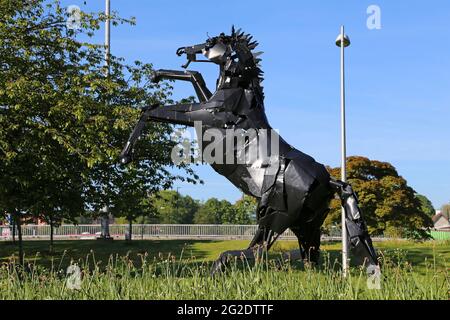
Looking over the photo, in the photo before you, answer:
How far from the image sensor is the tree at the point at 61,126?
38.5 ft

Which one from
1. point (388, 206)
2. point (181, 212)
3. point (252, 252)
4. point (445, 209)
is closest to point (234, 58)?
point (252, 252)

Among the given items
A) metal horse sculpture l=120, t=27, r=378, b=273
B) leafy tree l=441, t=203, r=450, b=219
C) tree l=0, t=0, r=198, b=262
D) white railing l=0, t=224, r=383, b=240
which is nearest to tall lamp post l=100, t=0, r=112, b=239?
tree l=0, t=0, r=198, b=262

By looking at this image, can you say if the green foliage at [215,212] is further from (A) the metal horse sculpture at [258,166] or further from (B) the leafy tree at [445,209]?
(B) the leafy tree at [445,209]

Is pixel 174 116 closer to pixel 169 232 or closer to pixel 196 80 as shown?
pixel 196 80

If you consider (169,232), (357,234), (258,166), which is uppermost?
(258,166)

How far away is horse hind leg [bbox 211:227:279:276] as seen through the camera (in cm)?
624

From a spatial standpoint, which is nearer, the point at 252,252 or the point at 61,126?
the point at 252,252

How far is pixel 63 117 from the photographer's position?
1219 cm

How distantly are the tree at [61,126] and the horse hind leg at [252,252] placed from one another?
18.7ft

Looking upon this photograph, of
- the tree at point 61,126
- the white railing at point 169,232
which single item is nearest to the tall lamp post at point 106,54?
the tree at point 61,126

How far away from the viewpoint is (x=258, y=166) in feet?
21.6

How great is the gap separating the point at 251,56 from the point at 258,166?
1.54 m

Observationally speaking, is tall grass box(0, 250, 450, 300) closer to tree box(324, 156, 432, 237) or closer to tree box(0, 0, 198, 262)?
tree box(0, 0, 198, 262)
